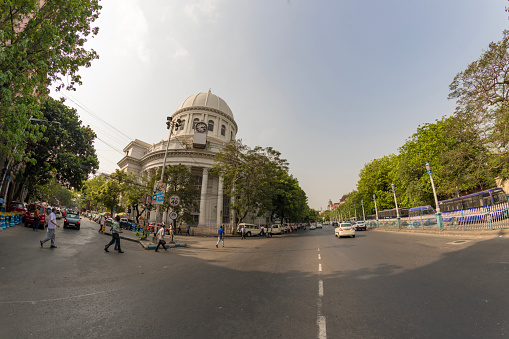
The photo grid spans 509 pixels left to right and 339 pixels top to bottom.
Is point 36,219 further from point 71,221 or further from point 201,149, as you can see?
point 201,149

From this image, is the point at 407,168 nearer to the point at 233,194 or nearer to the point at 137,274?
the point at 233,194

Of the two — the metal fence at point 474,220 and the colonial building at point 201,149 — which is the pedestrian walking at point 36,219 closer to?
the colonial building at point 201,149

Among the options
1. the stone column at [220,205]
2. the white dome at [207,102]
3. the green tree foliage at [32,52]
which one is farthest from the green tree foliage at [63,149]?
the white dome at [207,102]

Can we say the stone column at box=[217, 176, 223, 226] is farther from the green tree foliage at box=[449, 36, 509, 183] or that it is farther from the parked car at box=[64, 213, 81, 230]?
the green tree foliage at box=[449, 36, 509, 183]

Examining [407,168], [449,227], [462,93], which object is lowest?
[449,227]

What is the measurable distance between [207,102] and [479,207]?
157ft

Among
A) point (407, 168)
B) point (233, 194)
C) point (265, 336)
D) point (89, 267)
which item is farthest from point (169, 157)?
point (265, 336)

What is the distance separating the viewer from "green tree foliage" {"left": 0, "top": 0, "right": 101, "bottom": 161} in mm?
7918

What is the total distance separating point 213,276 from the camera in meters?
7.25

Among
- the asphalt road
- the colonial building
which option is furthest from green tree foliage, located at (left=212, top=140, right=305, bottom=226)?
the asphalt road

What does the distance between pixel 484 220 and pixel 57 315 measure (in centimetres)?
2412

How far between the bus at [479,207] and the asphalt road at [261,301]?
11.7 m

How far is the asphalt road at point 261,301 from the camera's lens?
3.38 meters

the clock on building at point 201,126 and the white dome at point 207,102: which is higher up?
the white dome at point 207,102
